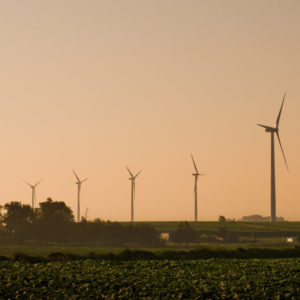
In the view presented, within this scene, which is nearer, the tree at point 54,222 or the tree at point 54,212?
the tree at point 54,222

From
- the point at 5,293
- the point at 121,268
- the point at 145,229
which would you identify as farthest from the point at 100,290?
the point at 145,229

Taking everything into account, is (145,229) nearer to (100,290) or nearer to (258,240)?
(258,240)

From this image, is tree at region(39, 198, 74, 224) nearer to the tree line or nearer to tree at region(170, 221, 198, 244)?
the tree line

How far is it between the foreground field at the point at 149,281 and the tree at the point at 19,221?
134283 millimetres

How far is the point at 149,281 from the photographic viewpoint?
160 feet

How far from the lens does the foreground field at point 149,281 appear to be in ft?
145

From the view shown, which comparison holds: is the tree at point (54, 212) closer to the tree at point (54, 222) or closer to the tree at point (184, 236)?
the tree at point (54, 222)

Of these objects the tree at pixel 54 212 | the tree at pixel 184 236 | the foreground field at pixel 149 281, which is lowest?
the foreground field at pixel 149 281

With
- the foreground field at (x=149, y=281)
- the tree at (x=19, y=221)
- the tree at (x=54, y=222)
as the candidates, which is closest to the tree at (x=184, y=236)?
the tree at (x=54, y=222)

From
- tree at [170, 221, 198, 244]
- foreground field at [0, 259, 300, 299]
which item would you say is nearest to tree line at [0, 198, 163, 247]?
tree at [170, 221, 198, 244]

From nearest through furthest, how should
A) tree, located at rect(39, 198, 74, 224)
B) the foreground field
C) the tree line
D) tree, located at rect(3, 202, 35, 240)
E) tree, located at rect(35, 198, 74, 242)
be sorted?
the foreground field
the tree line
tree, located at rect(35, 198, 74, 242)
tree, located at rect(39, 198, 74, 224)
tree, located at rect(3, 202, 35, 240)

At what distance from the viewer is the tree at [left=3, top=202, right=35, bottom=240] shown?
195m

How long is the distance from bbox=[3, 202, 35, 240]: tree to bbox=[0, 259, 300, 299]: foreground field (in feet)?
441

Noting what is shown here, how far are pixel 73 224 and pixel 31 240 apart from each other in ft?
43.1
